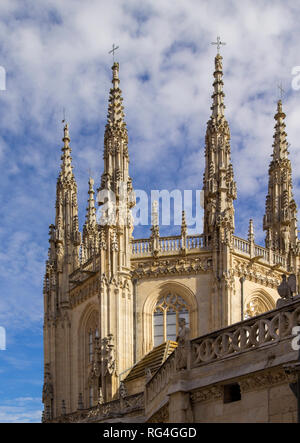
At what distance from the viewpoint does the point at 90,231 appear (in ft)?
174

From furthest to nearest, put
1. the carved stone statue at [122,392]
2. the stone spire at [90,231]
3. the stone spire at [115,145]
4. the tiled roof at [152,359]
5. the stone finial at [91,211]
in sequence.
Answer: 1. the stone finial at [91,211]
2. the stone spire at [90,231]
3. the stone spire at [115,145]
4. the tiled roof at [152,359]
5. the carved stone statue at [122,392]

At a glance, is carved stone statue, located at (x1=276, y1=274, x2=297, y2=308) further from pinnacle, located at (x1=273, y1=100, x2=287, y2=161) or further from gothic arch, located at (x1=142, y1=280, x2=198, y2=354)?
pinnacle, located at (x1=273, y1=100, x2=287, y2=161)

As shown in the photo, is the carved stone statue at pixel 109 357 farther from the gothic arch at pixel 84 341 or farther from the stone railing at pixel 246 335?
the stone railing at pixel 246 335

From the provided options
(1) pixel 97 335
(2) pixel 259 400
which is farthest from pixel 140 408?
(2) pixel 259 400

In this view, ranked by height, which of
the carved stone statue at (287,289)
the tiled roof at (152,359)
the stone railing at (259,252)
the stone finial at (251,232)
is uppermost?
the stone finial at (251,232)

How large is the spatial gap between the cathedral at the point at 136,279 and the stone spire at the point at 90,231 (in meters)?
1.42

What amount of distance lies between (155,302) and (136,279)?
1.59m

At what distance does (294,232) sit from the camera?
147ft

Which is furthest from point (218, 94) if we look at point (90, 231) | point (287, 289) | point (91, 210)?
point (287, 289)

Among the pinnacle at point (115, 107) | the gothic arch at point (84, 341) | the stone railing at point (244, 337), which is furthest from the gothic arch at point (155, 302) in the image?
the stone railing at point (244, 337)

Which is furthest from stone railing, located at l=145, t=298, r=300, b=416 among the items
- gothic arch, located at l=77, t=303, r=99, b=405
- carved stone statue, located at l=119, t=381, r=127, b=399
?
gothic arch, located at l=77, t=303, r=99, b=405

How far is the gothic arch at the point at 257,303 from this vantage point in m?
39.2

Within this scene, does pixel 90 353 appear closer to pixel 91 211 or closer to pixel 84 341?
pixel 84 341

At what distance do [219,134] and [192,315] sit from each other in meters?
10.3
